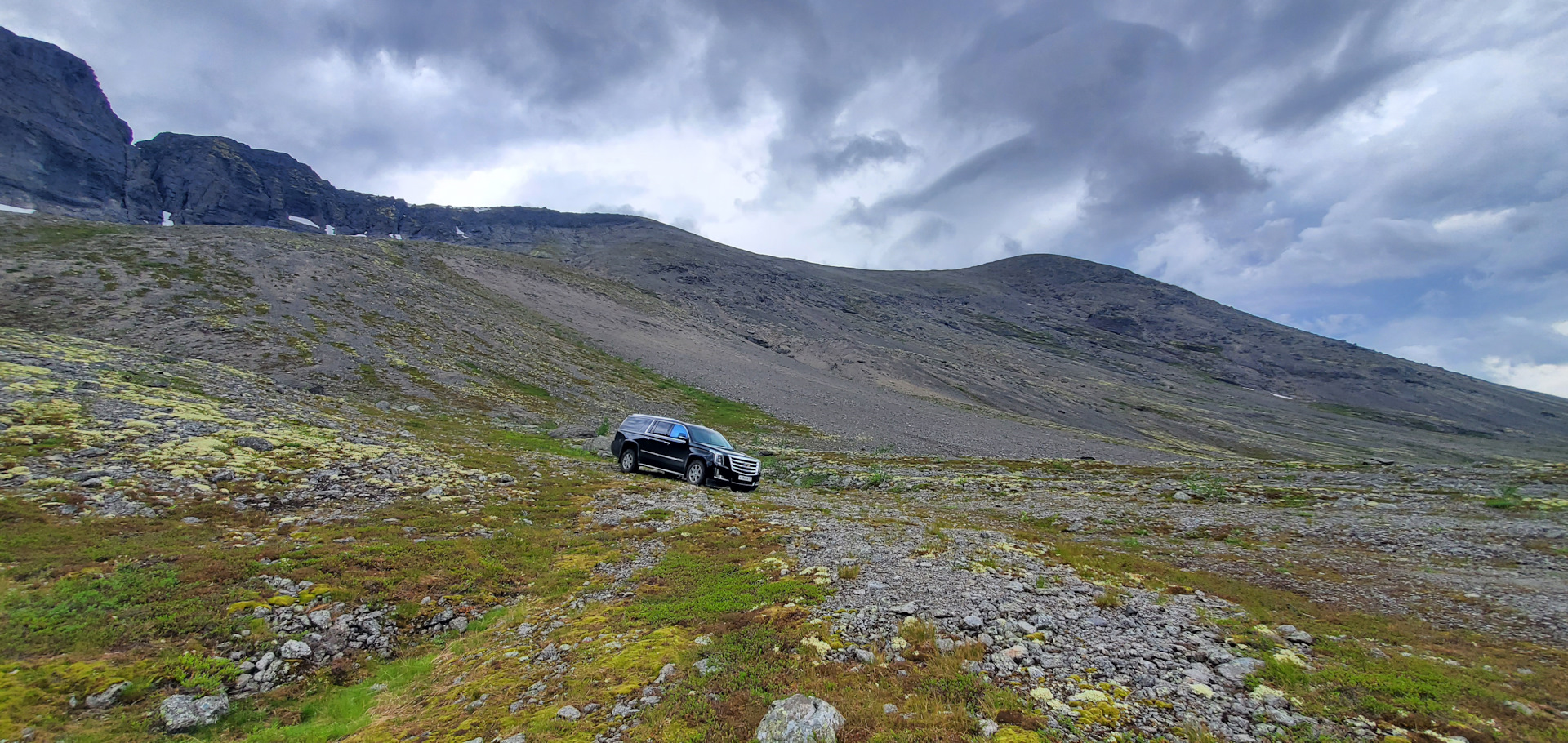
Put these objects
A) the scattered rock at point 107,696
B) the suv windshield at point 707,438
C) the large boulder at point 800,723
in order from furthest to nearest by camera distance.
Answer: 1. the suv windshield at point 707,438
2. the scattered rock at point 107,696
3. the large boulder at point 800,723

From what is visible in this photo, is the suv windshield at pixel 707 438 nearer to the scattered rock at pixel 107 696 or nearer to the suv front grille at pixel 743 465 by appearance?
the suv front grille at pixel 743 465

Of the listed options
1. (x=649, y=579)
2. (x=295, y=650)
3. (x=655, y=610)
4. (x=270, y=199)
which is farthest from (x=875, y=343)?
(x=270, y=199)

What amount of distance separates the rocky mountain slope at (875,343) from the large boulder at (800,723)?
45.6 metres

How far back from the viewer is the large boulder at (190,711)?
19.2 feet

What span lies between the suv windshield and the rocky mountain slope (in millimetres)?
31667

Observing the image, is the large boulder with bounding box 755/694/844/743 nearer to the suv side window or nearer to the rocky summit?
the rocky summit

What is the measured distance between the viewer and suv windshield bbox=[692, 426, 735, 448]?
23.3 metres

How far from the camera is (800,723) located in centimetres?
548

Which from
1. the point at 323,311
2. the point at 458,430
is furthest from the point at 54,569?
the point at 323,311

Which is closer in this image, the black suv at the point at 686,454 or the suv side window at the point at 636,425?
the black suv at the point at 686,454

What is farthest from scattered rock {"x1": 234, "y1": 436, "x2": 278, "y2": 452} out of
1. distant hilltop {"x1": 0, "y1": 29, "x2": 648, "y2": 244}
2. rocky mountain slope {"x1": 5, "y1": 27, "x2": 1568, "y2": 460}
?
distant hilltop {"x1": 0, "y1": 29, "x2": 648, "y2": 244}

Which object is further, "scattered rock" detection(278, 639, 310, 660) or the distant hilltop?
the distant hilltop

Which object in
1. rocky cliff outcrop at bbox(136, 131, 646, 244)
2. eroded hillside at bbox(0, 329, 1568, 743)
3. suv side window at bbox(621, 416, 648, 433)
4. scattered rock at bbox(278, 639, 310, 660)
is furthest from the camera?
rocky cliff outcrop at bbox(136, 131, 646, 244)

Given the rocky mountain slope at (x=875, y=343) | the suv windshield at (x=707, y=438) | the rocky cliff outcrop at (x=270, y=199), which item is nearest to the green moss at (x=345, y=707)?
the suv windshield at (x=707, y=438)
